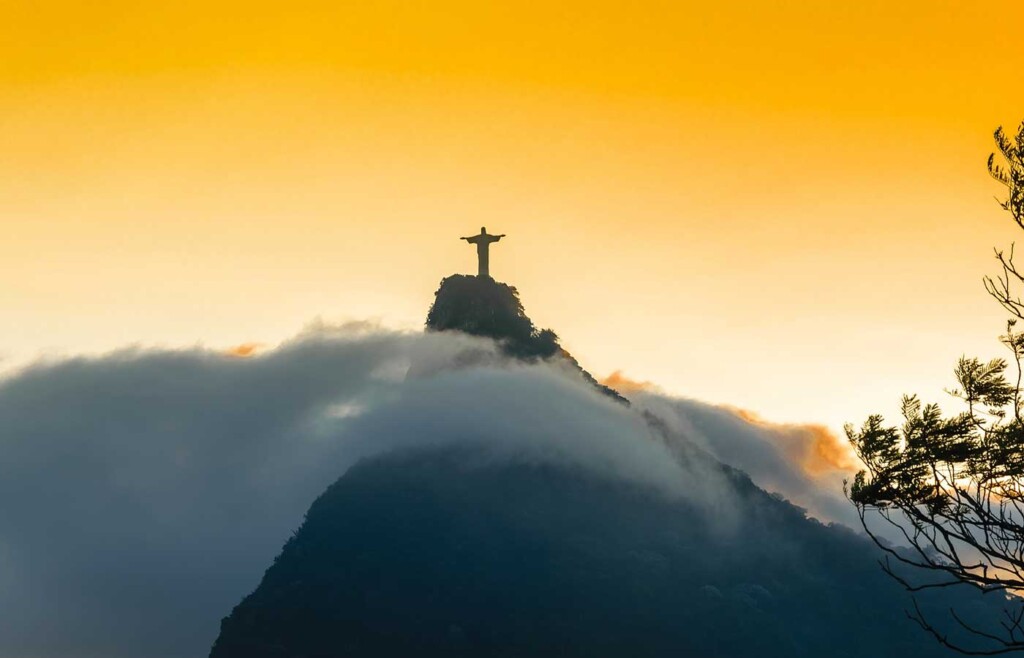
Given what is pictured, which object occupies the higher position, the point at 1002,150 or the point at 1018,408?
the point at 1002,150

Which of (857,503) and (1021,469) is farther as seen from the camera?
(857,503)

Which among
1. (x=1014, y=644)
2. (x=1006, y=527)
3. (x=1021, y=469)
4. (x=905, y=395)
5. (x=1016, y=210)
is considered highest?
(x=1016, y=210)

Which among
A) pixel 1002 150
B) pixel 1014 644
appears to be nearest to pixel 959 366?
pixel 1002 150

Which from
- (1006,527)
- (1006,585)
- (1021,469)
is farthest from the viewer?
(1021,469)

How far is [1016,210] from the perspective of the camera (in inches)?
934

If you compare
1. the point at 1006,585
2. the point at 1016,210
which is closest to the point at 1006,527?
the point at 1006,585

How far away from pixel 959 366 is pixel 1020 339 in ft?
4.80

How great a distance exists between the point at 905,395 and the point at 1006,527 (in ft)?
15.0

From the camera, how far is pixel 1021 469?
77.5 feet

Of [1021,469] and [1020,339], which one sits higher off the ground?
[1020,339]

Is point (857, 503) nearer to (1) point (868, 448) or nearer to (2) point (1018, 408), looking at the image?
(1) point (868, 448)

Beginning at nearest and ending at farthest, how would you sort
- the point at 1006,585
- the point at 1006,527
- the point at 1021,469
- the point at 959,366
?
the point at 1006,585 < the point at 1006,527 < the point at 1021,469 < the point at 959,366

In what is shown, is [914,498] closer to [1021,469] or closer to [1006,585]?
[1021,469]

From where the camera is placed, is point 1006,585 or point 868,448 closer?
point 1006,585
